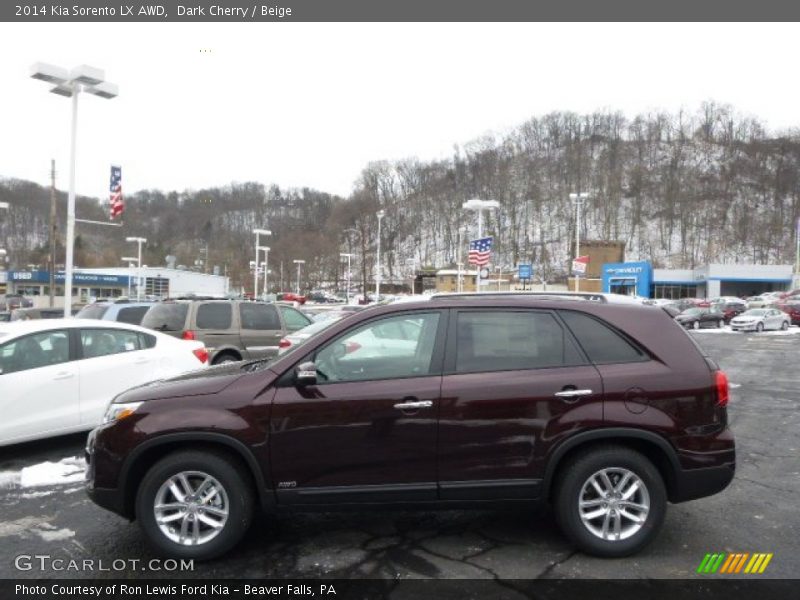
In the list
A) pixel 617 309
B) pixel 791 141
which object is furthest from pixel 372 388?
pixel 791 141

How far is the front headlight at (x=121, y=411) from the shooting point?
3893mm

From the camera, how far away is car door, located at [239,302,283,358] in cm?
1115

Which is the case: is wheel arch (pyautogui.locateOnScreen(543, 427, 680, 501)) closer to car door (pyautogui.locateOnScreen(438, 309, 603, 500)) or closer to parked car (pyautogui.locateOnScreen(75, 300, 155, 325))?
car door (pyautogui.locateOnScreen(438, 309, 603, 500))

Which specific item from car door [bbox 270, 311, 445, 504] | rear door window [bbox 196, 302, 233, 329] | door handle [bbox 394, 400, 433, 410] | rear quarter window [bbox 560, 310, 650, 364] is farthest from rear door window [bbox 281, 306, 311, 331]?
rear quarter window [bbox 560, 310, 650, 364]

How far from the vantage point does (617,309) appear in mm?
4168

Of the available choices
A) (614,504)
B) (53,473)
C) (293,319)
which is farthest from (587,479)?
(293,319)

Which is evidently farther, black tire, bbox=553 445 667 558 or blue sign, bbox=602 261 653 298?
blue sign, bbox=602 261 653 298

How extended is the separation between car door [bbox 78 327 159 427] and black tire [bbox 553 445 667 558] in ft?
17.2

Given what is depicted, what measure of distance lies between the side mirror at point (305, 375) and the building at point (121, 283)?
6085cm

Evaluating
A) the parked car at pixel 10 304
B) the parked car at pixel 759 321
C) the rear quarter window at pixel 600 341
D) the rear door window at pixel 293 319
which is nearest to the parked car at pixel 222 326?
the rear door window at pixel 293 319

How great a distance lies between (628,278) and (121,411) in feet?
229

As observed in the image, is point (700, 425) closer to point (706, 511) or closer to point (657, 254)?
point (706, 511)

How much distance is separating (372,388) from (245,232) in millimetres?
110822

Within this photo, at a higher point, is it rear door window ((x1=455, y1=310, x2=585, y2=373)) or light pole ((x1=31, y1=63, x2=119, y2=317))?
light pole ((x1=31, y1=63, x2=119, y2=317))
